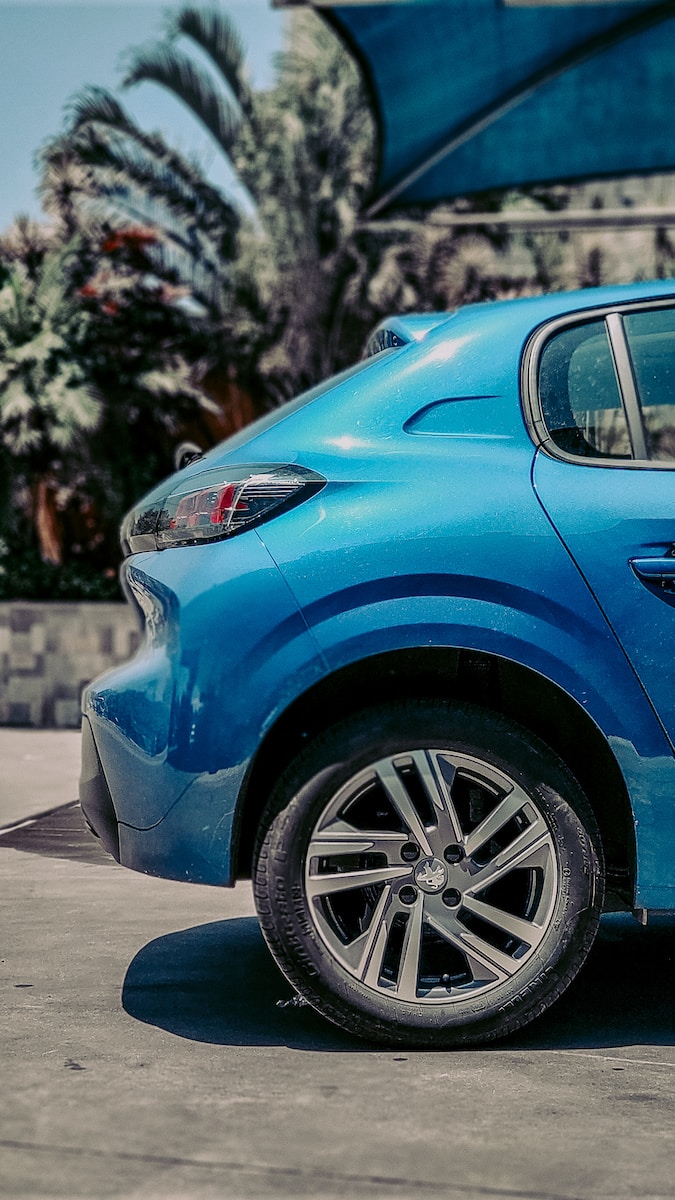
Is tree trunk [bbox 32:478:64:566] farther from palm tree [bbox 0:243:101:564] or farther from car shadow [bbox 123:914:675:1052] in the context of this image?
car shadow [bbox 123:914:675:1052]

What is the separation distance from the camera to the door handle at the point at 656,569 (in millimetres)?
3256

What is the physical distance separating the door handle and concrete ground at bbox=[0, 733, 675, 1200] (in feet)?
3.53

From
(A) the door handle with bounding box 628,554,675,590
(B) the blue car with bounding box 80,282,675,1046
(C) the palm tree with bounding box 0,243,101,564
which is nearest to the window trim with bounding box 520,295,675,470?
(B) the blue car with bounding box 80,282,675,1046

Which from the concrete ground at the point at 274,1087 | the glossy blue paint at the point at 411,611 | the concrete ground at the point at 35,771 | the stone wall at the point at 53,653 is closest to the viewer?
the concrete ground at the point at 274,1087

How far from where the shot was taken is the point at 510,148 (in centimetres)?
1189

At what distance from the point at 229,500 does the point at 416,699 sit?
0.62 m

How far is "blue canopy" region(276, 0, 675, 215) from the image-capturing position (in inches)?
452

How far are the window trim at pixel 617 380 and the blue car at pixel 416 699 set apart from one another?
0.01 metres

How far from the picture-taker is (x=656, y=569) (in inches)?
128

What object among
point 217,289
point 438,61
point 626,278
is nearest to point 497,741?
point 438,61

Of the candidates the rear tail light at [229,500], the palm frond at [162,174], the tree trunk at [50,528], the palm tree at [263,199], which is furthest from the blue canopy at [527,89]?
the rear tail light at [229,500]

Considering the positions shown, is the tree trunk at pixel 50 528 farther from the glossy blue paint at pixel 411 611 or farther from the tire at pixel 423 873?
the tire at pixel 423 873

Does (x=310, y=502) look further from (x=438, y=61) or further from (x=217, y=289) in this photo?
(x=217, y=289)

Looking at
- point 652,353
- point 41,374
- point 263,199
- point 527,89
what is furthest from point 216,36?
point 652,353
